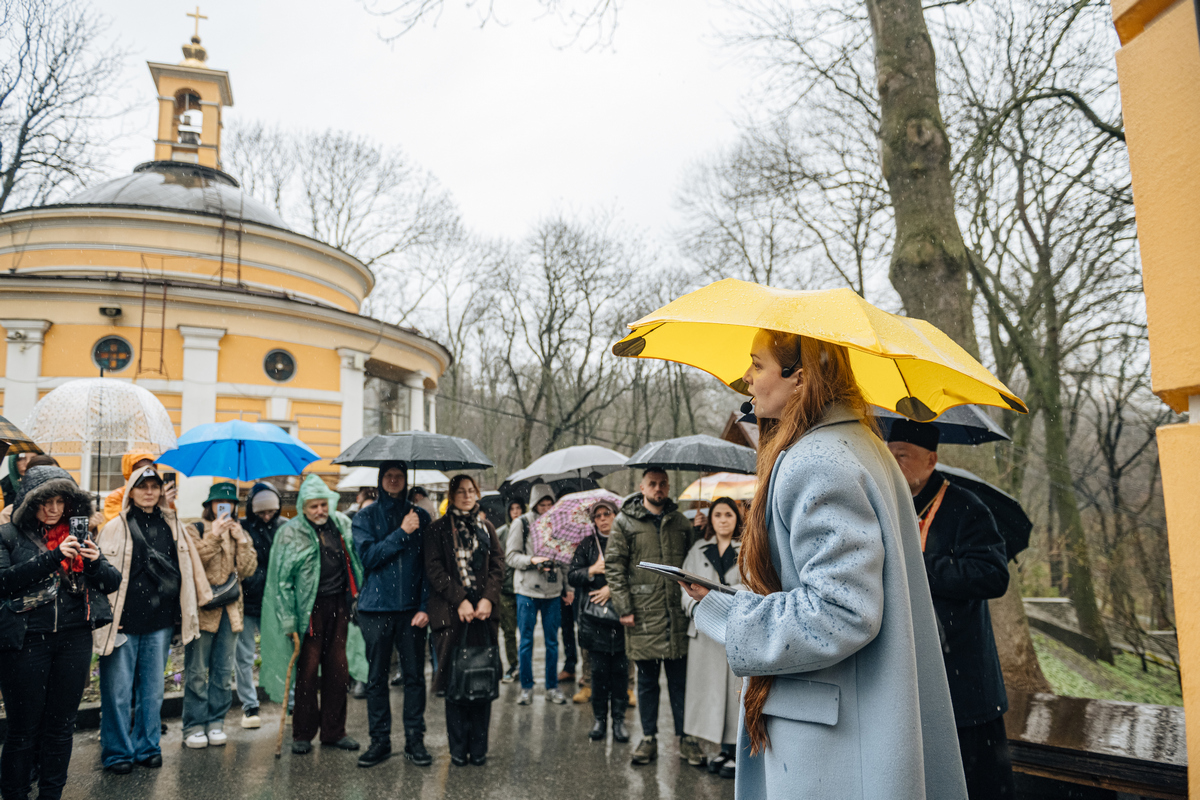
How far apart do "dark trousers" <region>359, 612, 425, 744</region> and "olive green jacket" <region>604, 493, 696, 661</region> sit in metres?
1.60

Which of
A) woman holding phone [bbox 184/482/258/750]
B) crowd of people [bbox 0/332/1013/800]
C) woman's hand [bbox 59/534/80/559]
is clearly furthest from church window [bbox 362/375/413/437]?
woman's hand [bbox 59/534/80/559]

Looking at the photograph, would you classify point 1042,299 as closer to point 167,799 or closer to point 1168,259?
point 1168,259

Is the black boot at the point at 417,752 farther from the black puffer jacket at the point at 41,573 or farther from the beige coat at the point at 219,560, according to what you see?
the black puffer jacket at the point at 41,573

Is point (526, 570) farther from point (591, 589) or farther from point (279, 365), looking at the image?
point (279, 365)

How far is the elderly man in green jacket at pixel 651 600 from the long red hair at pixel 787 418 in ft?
12.8

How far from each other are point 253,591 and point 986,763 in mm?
6147

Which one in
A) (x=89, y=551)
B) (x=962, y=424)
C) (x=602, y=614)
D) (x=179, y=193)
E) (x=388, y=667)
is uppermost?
(x=179, y=193)

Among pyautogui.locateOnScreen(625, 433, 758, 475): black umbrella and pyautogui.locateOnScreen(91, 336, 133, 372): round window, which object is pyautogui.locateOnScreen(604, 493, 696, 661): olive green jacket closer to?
pyautogui.locateOnScreen(625, 433, 758, 475): black umbrella

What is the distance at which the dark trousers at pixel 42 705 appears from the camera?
4488 mm

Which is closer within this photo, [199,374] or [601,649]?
[601,649]

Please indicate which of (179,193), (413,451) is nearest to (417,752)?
(413,451)

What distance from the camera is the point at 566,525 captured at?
7.57 metres

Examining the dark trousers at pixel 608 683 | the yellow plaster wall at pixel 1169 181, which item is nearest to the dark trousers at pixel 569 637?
the dark trousers at pixel 608 683

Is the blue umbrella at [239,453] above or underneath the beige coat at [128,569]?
above
